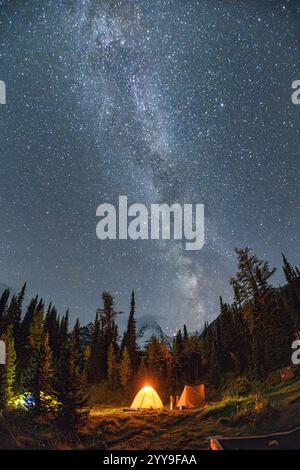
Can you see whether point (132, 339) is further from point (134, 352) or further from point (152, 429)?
point (152, 429)

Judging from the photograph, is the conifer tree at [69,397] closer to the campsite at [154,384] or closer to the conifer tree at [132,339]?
the campsite at [154,384]

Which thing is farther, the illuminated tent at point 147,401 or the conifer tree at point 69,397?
the illuminated tent at point 147,401

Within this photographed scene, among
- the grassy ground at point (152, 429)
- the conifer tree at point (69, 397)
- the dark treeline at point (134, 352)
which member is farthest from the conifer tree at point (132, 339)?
the conifer tree at point (69, 397)

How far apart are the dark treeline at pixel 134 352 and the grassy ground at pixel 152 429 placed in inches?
53.9

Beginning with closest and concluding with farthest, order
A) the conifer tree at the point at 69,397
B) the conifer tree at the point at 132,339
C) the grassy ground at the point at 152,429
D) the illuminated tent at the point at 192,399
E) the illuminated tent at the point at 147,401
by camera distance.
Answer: the grassy ground at the point at 152,429
the conifer tree at the point at 69,397
the illuminated tent at the point at 192,399
the illuminated tent at the point at 147,401
the conifer tree at the point at 132,339

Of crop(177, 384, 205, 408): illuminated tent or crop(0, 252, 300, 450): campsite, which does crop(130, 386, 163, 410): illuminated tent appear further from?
crop(177, 384, 205, 408): illuminated tent

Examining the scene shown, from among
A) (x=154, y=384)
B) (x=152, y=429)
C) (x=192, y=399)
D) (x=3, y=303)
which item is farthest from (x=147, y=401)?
(x=3, y=303)

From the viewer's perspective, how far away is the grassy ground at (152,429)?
1213 centimetres

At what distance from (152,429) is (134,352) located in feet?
140

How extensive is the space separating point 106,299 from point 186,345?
20077mm

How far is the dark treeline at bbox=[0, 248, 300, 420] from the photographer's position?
1778 cm

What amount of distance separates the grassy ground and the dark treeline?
1370 mm

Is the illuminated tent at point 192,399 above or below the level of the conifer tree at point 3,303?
below
